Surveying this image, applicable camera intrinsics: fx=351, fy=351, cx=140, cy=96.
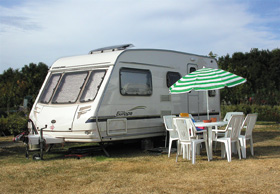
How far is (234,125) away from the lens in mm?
7289

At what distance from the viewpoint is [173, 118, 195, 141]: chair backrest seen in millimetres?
7193

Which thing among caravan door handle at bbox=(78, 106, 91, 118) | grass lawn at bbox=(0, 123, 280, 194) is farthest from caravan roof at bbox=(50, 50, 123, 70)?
grass lawn at bbox=(0, 123, 280, 194)

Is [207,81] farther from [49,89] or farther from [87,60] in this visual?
[49,89]

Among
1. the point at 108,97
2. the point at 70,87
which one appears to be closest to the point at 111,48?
the point at 70,87

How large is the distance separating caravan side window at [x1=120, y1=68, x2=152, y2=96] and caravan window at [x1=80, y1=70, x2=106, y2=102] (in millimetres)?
521

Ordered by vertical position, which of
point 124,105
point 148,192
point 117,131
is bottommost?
point 148,192

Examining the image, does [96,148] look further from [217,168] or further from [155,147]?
[217,168]

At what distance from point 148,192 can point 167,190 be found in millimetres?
280

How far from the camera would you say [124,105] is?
27.0 ft

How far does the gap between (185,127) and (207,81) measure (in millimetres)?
1280

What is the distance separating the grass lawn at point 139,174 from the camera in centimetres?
517

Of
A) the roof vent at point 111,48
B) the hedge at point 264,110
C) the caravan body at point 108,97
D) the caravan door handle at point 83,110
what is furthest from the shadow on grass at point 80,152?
the hedge at point 264,110

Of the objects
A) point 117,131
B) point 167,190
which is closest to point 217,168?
point 167,190

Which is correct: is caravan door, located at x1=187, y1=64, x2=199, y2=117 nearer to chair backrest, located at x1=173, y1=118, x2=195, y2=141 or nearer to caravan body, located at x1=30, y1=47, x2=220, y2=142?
caravan body, located at x1=30, y1=47, x2=220, y2=142
